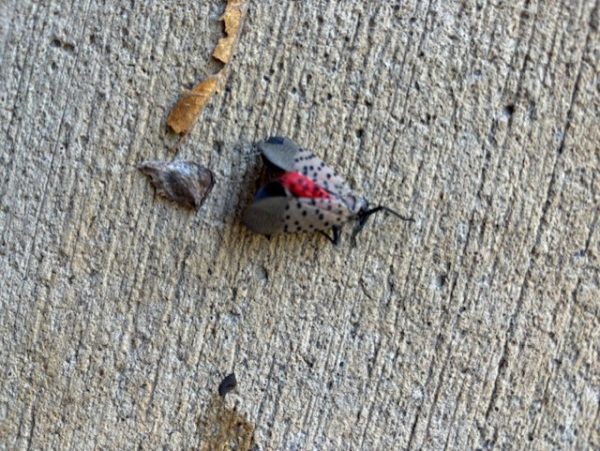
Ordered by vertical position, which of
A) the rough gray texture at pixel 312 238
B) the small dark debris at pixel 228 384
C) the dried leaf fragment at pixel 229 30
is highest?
the dried leaf fragment at pixel 229 30

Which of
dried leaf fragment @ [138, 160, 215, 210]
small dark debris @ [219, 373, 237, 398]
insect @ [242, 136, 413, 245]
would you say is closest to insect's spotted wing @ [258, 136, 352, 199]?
insect @ [242, 136, 413, 245]

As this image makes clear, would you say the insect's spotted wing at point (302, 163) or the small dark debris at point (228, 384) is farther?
the small dark debris at point (228, 384)

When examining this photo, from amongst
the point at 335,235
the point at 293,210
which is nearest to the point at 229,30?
the point at 293,210

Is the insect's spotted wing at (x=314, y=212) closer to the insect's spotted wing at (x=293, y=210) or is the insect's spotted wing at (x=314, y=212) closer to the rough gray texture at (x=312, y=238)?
the insect's spotted wing at (x=293, y=210)

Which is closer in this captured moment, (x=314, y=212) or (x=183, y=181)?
(x=314, y=212)

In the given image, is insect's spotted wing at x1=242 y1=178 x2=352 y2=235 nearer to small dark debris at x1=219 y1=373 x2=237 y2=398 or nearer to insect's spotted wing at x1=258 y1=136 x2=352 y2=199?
insect's spotted wing at x1=258 y1=136 x2=352 y2=199

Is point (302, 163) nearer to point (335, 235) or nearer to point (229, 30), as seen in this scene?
point (335, 235)

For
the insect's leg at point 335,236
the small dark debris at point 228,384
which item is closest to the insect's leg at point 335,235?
the insect's leg at point 335,236
